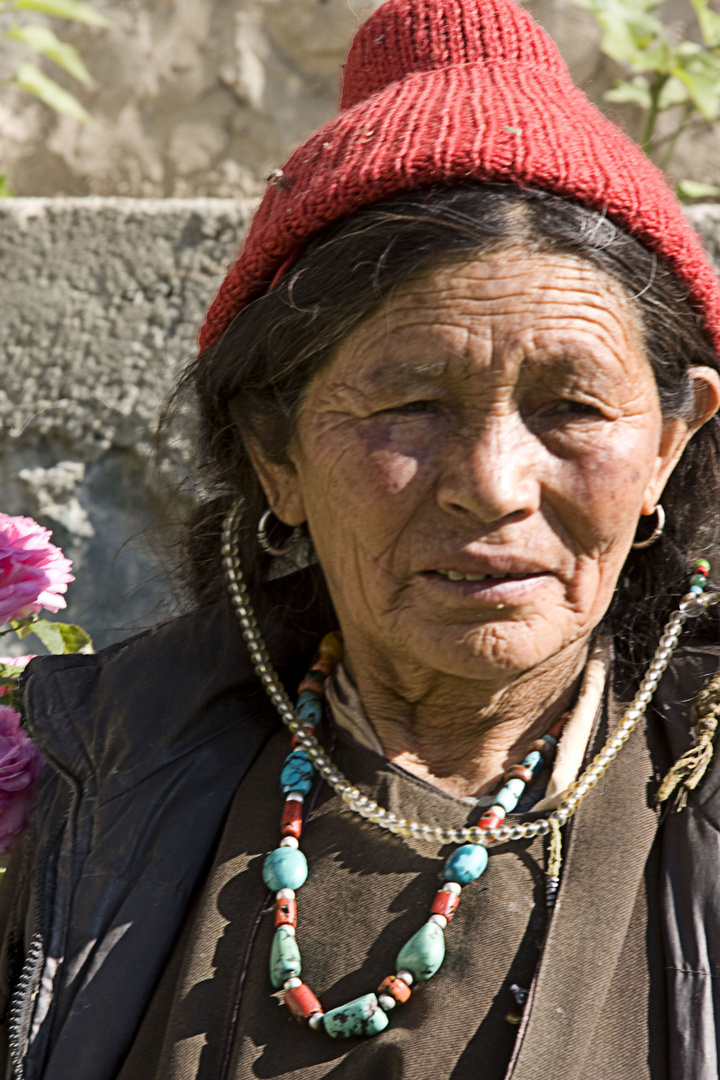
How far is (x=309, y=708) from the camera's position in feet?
6.15

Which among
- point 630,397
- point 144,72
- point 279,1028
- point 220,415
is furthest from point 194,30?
point 279,1028

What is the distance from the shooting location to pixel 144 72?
Answer: 339 centimetres

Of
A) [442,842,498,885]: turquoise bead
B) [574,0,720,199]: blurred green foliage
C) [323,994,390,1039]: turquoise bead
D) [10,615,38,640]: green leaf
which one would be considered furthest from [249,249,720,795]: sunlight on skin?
[574,0,720,199]: blurred green foliage

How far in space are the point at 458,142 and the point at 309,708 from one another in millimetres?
919

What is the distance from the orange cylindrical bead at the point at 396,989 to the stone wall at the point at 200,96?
2.59m

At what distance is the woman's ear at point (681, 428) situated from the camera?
1.71 metres

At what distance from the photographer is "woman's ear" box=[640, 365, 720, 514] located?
171cm

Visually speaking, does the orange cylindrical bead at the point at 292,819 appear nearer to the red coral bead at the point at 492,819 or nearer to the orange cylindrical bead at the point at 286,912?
the orange cylindrical bead at the point at 286,912

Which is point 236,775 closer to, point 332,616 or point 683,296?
point 332,616

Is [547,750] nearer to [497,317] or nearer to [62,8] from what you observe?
[497,317]

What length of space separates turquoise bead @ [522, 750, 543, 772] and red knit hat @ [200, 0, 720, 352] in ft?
2.27

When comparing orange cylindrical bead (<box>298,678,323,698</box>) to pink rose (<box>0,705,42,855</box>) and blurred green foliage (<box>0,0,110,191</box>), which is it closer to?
pink rose (<box>0,705,42,855</box>)

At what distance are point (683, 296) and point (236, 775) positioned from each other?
3.33ft

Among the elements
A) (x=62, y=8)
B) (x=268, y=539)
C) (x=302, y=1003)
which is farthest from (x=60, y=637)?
(x=62, y=8)
